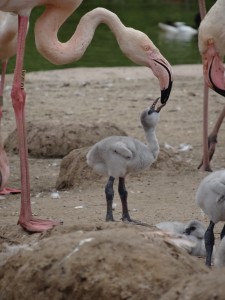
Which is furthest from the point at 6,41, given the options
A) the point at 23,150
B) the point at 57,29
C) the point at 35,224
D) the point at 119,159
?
the point at 35,224

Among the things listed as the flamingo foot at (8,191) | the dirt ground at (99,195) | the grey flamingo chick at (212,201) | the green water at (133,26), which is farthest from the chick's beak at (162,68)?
the green water at (133,26)

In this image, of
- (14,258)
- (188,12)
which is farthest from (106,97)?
(188,12)

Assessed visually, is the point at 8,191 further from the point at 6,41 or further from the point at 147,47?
the point at 147,47

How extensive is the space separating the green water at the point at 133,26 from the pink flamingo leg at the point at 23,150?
7.30 m

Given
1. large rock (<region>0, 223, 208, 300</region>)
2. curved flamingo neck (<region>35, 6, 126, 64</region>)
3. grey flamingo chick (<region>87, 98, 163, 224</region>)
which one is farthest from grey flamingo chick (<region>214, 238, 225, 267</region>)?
curved flamingo neck (<region>35, 6, 126, 64</region>)

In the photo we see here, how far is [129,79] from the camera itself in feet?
41.3

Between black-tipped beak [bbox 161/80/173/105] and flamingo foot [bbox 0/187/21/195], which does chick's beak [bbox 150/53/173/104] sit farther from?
flamingo foot [bbox 0/187/21/195]

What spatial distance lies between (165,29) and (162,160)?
34.8 feet

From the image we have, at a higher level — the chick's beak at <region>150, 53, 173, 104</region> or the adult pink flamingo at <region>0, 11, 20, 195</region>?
the chick's beak at <region>150, 53, 173, 104</region>

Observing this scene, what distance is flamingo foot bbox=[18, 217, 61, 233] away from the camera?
5875mm

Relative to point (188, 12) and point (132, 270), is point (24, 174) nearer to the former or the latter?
point (132, 270)

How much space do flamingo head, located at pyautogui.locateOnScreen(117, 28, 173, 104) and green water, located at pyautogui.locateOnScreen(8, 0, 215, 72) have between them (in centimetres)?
706

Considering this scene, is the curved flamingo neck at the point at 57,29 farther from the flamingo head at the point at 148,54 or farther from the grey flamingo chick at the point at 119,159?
the grey flamingo chick at the point at 119,159

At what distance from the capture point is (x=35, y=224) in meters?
5.97
